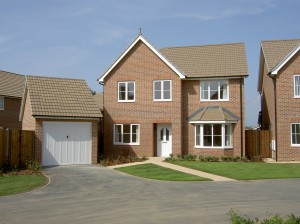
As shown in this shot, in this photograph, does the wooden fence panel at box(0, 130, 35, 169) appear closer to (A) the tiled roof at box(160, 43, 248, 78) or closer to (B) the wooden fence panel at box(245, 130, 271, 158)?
(A) the tiled roof at box(160, 43, 248, 78)

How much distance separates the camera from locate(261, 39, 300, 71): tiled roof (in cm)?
2890

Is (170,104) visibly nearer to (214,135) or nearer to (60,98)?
(214,135)

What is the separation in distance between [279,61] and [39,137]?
17311mm

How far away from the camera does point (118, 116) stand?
98.2ft

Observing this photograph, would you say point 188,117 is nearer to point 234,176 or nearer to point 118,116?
point 118,116

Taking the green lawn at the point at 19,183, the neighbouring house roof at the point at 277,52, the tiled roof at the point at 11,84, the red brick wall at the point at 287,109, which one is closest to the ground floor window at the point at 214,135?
the red brick wall at the point at 287,109

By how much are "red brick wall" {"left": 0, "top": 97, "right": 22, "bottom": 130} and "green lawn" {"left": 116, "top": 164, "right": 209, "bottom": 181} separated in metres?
22.4

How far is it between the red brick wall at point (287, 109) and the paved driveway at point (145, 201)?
32.8ft

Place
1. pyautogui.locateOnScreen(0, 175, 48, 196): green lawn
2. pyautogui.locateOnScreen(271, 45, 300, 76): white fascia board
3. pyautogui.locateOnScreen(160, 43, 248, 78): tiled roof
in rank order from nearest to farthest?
pyautogui.locateOnScreen(0, 175, 48, 196): green lawn → pyautogui.locateOnScreen(271, 45, 300, 76): white fascia board → pyautogui.locateOnScreen(160, 43, 248, 78): tiled roof

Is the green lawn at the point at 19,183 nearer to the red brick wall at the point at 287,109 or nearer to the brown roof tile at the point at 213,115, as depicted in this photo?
the brown roof tile at the point at 213,115

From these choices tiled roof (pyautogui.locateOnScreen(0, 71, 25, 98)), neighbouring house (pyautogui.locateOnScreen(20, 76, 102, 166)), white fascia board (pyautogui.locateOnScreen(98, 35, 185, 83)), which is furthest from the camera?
tiled roof (pyautogui.locateOnScreen(0, 71, 25, 98))

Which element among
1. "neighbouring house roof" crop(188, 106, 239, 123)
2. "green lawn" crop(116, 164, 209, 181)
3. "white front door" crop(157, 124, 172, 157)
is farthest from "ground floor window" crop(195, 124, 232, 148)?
"green lawn" crop(116, 164, 209, 181)

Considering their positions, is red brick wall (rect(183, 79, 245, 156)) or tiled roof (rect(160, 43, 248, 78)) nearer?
red brick wall (rect(183, 79, 245, 156))

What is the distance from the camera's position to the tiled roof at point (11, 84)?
41.8 metres
